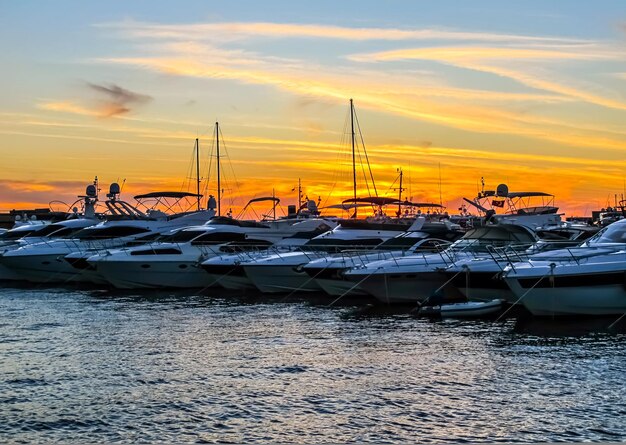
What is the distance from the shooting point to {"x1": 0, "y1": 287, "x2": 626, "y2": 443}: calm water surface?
46.8 ft

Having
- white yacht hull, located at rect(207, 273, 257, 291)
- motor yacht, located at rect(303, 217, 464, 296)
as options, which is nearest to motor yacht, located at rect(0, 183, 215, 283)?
white yacht hull, located at rect(207, 273, 257, 291)

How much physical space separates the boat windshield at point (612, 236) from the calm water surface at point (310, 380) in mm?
3522

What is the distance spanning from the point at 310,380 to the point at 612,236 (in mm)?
13865

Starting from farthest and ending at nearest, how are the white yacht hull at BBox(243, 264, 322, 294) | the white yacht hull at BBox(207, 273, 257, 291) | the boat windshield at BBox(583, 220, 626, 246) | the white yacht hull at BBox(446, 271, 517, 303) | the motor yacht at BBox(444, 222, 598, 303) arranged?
the white yacht hull at BBox(207, 273, 257, 291) → the white yacht hull at BBox(243, 264, 322, 294) → the white yacht hull at BBox(446, 271, 517, 303) → the motor yacht at BBox(444, 222, 598, 303) → the boat windshield at BBox(583, 220, 626, 246)

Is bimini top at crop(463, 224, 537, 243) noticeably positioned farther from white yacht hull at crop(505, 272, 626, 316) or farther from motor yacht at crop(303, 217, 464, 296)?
white yacht hull at crop(505, 272, 626, 316)

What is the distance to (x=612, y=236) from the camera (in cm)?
2755

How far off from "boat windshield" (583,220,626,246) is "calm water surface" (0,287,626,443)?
352 centimetres

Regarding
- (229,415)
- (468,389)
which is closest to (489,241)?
(468,389)

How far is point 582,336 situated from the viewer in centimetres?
2288

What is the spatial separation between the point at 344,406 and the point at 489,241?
62.7 feet

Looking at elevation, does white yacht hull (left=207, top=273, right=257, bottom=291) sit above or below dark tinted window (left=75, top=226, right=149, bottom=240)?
below

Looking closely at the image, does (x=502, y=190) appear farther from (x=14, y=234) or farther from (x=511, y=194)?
(x=14, y=234)

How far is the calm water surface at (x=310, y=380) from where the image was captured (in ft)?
46.8

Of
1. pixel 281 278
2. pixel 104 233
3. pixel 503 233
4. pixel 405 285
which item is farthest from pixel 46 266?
pixel 503 233
